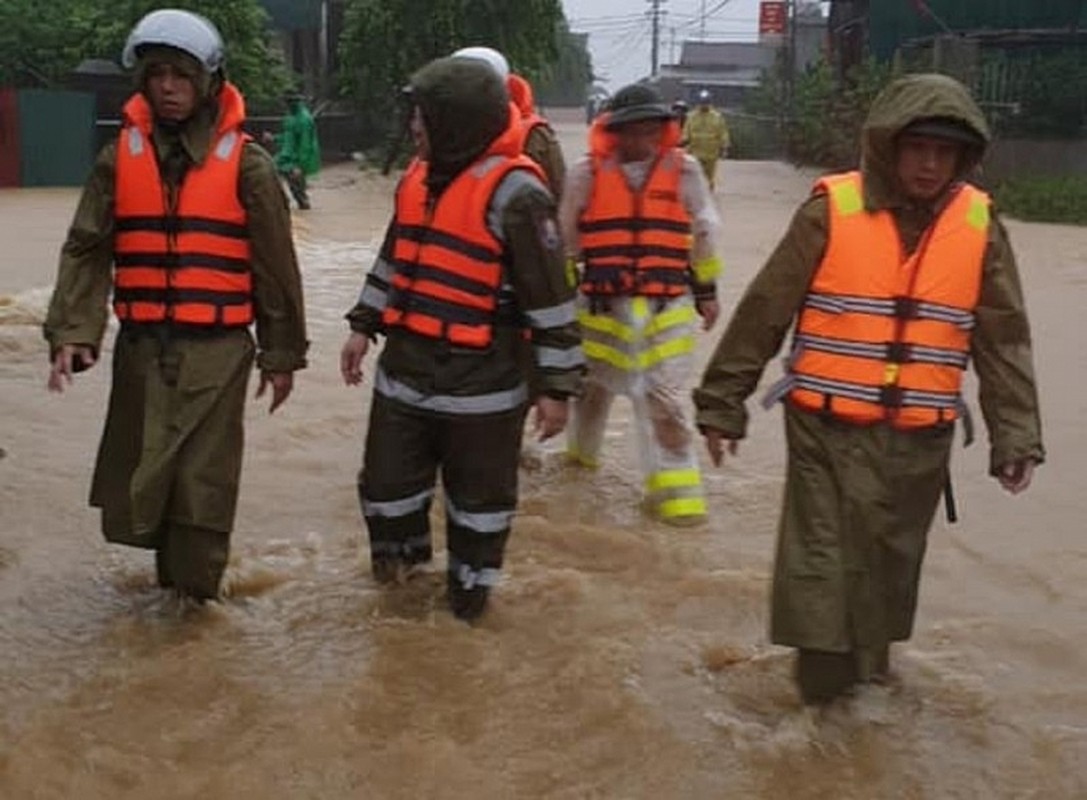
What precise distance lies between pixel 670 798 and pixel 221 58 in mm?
2526

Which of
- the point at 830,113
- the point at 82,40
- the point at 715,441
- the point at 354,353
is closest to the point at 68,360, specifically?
the point at 354,353

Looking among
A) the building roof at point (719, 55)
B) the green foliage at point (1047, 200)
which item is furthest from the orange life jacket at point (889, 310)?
the building roof at point (719, 55)

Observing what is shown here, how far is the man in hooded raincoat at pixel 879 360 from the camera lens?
14.4 feet

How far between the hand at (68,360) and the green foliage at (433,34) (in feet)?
81.4

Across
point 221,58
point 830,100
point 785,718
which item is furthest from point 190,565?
point 830,100

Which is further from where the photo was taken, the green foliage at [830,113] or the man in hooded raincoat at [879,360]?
the green foliage at [830,113]

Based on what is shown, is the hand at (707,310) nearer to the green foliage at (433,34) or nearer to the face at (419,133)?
the face at (419,133)

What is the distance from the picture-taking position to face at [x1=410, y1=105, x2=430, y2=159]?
5.04 meters

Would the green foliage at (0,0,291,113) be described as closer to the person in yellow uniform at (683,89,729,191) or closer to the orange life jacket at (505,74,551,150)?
the person in yellow uniform at (683,89,729,191)

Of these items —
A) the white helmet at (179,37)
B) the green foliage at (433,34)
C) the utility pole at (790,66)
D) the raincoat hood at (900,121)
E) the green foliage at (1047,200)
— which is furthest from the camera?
the utility pole at (790,66)

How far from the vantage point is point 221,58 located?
5027 mm

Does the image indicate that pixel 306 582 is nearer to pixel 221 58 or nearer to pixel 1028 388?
pixel 221 58

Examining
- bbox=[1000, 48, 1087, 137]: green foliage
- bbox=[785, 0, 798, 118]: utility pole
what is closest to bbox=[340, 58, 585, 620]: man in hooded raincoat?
bbox=[1000, 48, 1087, 137]: green foliage

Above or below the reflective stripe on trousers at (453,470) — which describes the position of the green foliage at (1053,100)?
above
